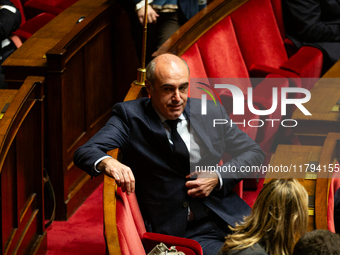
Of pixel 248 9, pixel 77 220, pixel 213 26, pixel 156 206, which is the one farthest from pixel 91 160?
pixel 248 9

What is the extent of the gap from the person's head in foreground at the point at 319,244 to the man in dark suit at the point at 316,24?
2140 mm

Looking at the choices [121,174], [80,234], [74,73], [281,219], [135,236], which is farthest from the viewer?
[74,73]

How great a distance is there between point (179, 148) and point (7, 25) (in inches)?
61.1

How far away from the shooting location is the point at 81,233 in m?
2.16

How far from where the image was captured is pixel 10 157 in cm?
172

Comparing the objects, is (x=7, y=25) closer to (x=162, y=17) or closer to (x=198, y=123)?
(x=162, y=17)

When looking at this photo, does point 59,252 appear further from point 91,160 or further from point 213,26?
point 213,26

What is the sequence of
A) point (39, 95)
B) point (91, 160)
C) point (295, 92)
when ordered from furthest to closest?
point (295, 92)
point (39, 95)
point (91, 160)

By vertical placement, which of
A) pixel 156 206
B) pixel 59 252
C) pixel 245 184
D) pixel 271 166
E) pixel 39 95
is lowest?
pixel 59 252

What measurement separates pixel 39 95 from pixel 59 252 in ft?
2.19

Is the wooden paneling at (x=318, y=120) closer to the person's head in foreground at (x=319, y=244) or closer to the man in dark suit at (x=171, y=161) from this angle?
the man in dark suit at (x=171, y=161)

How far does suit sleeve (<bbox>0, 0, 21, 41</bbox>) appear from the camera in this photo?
2610mm

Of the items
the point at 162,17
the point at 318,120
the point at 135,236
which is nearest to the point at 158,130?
the point at 135,236

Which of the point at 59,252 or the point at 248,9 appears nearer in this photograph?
the point at 59,252
